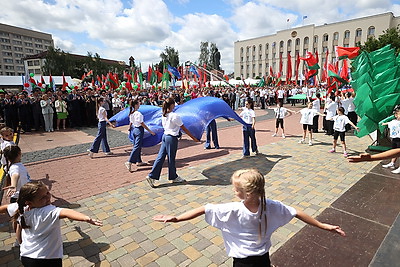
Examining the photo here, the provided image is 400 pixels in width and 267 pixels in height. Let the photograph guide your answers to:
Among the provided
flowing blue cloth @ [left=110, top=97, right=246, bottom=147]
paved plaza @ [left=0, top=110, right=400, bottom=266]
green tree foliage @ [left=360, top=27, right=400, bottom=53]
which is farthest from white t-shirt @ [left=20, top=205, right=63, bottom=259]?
green tree foliage @ [left=360, top=27, right=400, bottom=53]

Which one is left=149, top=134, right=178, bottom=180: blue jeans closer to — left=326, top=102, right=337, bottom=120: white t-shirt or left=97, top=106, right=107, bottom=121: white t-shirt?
left=97, top=106, right=107, bottom=121: white t-shirt

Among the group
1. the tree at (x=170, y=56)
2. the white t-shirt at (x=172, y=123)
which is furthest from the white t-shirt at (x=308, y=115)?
the tree at (x=170, y=56)

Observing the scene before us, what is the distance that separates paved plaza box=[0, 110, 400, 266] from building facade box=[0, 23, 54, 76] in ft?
360

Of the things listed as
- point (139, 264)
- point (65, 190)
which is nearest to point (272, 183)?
point (139, 264)

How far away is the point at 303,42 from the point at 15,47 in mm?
103654

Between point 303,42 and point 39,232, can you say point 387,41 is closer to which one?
point 39,232

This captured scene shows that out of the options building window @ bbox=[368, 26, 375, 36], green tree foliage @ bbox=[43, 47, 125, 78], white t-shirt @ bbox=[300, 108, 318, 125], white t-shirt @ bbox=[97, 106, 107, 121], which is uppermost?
building window @ bbox=[368, 26, 375, 36]

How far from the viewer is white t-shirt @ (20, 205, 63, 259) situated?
204cm

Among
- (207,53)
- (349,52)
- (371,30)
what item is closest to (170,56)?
(207,53)

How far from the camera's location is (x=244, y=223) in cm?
178

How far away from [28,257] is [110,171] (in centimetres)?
443

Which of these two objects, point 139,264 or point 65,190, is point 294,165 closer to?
point 139,264

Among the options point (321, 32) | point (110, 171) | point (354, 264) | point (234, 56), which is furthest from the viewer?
point (234, 56)

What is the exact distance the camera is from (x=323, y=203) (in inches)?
172
